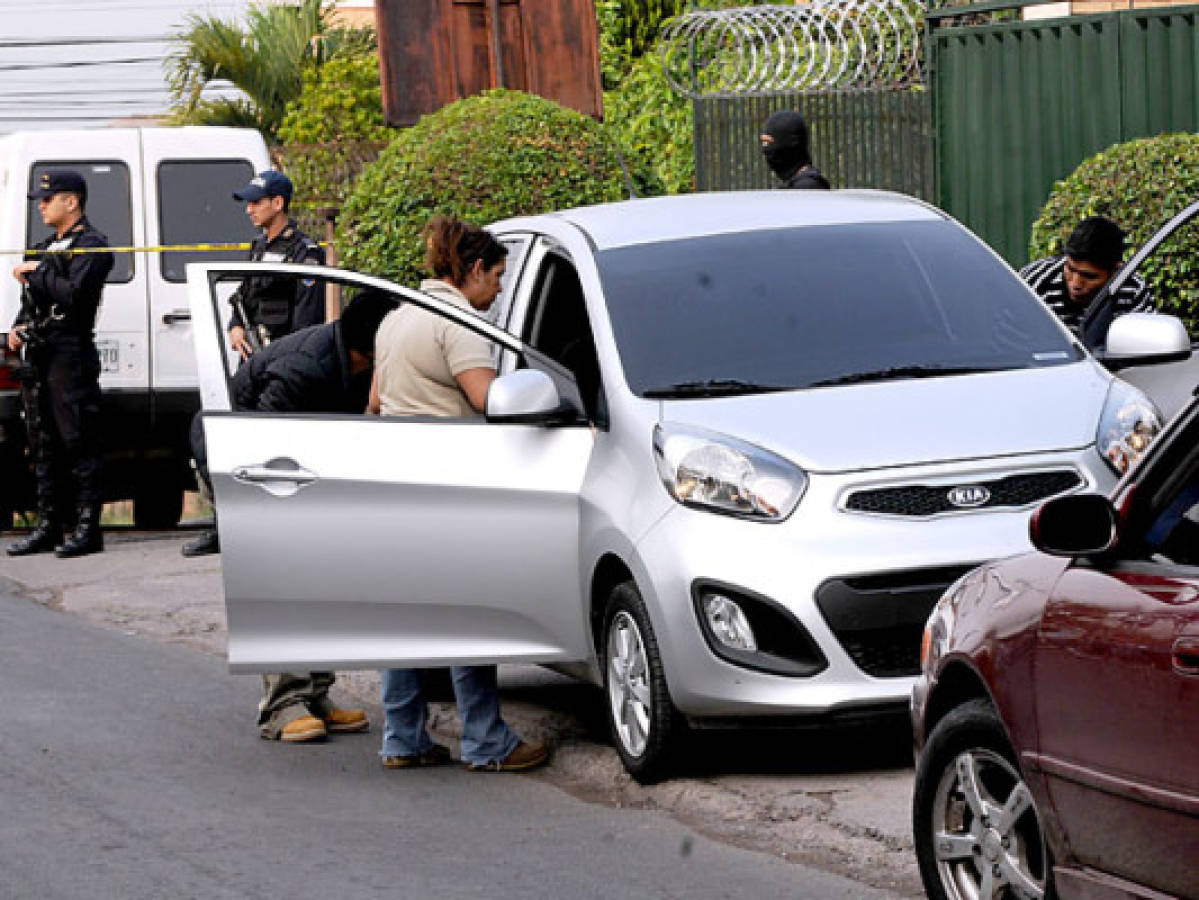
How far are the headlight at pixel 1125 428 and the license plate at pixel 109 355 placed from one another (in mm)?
9652

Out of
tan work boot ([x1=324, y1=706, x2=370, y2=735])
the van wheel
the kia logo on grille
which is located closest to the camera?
the kia logo on grille

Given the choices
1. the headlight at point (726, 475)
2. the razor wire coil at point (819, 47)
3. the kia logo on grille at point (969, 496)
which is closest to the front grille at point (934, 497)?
the kia logo on grille at point (969, 496)

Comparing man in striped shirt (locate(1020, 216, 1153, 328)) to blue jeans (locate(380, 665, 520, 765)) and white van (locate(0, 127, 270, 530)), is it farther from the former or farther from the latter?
white van (locate(0, 127, 270, 530))

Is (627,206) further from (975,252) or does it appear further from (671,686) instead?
(671,686)

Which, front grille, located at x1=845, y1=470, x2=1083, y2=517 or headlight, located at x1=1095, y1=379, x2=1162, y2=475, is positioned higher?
headlight, located at x1=1095, y1=379, x2=1162, y2=475

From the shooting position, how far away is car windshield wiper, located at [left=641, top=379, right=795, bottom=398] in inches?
334

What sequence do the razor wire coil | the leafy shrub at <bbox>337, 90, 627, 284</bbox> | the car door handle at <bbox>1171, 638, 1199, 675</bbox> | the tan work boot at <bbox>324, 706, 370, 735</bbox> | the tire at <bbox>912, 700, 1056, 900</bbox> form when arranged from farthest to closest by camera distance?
1. the razor wire coil
2. the leafy shrub at <bbox>337, 90, 627, 284</bbox>
3. the tan work boot at <bbox>324, 706, 370, 735</bbox>
4. the tire at <bbox>912, 700, 1056, 900</bbox>
5. the car door handle at <bbox>1171, 638, 1199, 675</bbox>

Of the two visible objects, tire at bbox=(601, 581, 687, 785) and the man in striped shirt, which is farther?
the man in striped shirt

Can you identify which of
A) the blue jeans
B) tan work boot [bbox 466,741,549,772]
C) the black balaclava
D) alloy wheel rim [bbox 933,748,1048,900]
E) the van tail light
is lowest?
tan work boot [bbox 466,741,549,772]

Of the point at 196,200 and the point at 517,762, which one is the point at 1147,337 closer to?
the point at 517,762

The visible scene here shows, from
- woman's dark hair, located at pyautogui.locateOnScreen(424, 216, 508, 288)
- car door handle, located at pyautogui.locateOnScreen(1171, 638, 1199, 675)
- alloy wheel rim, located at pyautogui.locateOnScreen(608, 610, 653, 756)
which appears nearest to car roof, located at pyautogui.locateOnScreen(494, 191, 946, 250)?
woman's dark hair, located at pyautogui.locateOnScreen(424, 216, 508, 288)

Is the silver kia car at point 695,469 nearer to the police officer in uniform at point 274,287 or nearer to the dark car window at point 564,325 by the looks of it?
the dark car window at point 564,325

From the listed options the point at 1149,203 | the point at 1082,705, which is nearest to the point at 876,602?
the point at 1082,705

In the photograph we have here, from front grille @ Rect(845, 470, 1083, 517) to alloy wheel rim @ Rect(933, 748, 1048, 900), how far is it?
6.33 ft
